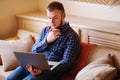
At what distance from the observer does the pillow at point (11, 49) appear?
2455mm

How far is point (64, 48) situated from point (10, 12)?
1383 millimetres

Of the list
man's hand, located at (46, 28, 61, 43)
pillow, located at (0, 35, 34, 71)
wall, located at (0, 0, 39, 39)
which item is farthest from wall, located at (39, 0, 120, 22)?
man's hand, located at (46, 28, 61, 43)

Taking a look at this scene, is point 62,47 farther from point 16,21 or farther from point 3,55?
point 16,21

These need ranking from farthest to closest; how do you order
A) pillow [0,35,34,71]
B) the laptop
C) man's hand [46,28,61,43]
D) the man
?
pillow [0,35,34,71] < man's hand [46,28,61,43] < the man < the laptop

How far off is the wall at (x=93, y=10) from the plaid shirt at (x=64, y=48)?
0.76 metres

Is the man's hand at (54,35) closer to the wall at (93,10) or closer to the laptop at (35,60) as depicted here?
the laptop at (35,60)

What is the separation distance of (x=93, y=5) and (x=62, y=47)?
96cm

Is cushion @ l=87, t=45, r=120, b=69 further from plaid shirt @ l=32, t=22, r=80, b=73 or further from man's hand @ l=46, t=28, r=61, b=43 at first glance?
man's hand @ l=46, t=28, r=61, b=43

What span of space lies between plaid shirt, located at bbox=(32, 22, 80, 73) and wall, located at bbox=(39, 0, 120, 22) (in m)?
0.76

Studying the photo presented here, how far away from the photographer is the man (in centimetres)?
201

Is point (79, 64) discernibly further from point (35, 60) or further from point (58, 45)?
point (35, 60)

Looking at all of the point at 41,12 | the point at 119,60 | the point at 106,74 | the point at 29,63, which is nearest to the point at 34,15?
the point at 41,12

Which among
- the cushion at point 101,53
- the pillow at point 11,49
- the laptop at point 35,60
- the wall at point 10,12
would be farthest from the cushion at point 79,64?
the wall at point 10,12

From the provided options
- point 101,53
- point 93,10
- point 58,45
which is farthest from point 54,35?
point 93,10
